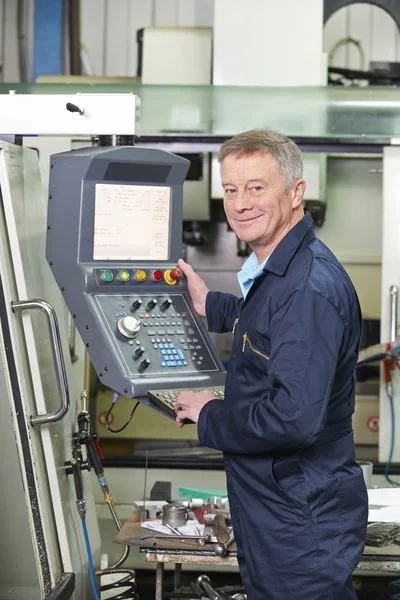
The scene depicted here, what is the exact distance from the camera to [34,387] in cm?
201

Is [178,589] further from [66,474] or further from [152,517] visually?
[66,474]

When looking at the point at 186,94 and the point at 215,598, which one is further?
the point at 186,94

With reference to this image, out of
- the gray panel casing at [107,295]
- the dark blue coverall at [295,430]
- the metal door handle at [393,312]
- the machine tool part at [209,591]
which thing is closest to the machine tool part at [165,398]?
the gray panel casing at [107,295]

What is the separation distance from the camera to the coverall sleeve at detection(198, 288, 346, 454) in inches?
60.4

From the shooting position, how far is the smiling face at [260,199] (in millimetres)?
1709

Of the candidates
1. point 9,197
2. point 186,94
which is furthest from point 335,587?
point 186,94

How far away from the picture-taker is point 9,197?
6.53 feet

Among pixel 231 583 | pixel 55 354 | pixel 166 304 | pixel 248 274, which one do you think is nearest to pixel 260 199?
pixel 248 274

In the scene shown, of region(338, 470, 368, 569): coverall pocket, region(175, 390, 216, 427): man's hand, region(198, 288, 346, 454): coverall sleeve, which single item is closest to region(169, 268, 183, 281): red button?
region(175, 390, 216, 427): man's hand

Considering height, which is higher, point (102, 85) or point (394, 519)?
point (102, 85)

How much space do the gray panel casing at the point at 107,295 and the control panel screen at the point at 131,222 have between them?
0.02m

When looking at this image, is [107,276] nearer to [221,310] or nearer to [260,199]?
[221,310]

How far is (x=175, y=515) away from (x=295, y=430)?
2.72 ft

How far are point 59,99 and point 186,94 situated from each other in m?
1.28
